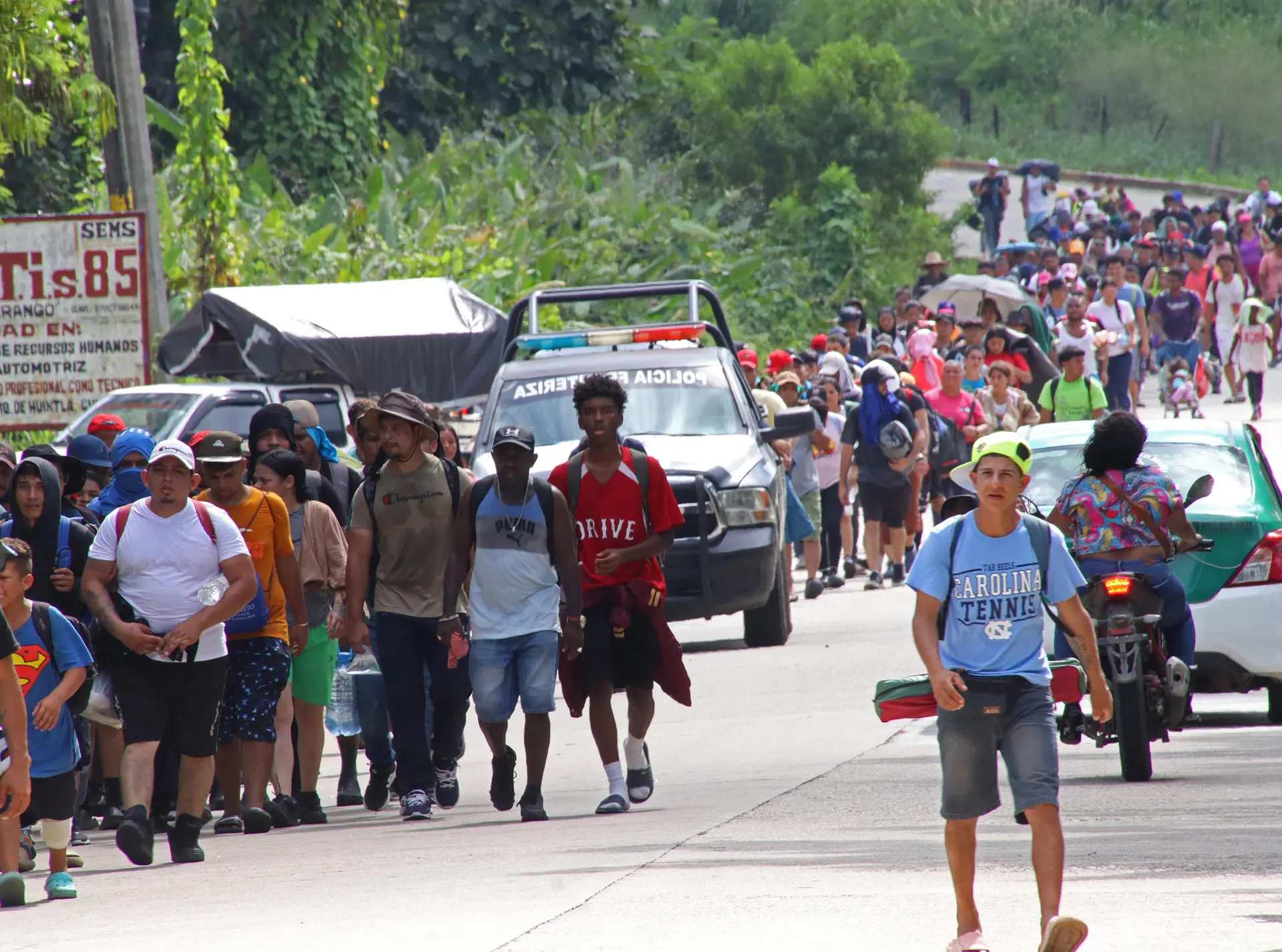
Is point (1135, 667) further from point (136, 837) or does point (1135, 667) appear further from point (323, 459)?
point (136, 837)

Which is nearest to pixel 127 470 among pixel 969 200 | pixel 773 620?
pixel 773 620

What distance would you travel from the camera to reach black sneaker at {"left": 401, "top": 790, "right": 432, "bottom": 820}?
10086 millimetres

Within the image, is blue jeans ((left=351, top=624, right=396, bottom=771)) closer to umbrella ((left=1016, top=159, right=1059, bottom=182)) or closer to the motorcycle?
the motorcycle

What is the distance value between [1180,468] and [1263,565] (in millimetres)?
1007

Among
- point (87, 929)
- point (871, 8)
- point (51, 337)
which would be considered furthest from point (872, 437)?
point (871, 8)

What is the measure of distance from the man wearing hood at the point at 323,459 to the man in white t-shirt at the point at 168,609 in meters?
1.73

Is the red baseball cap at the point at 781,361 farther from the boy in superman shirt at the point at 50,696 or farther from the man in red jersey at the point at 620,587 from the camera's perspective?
the boy in superman shirt at the point at 50,696

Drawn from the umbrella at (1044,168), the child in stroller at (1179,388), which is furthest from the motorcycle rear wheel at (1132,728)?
the umbrella at (1044,168)

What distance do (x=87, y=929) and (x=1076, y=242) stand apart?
123ft

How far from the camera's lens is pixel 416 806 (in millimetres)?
10078

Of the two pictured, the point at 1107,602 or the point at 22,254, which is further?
the point at 22,254

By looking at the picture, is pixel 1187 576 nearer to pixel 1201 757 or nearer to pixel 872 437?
pixel 1201 757

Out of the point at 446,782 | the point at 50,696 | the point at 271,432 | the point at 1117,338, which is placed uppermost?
the point at 271,432

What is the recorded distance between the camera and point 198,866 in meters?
8.96
